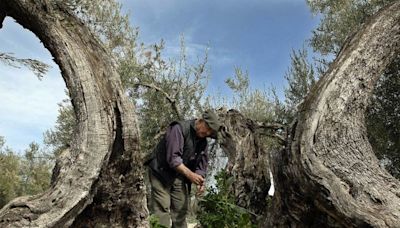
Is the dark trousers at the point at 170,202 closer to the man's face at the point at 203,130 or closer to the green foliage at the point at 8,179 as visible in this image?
the man's face at the point at 203,130

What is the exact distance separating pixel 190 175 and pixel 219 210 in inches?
22.1

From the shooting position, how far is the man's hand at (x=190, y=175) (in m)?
5.81

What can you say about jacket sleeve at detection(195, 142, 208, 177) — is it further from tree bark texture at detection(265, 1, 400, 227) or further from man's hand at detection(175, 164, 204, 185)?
tree bark texture at detection(265, 1, 400, 227)

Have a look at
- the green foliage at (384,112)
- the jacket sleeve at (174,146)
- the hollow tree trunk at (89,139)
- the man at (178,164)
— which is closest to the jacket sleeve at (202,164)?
the man at (178,164)

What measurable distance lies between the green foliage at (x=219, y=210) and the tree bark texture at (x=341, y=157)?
1.65 meters

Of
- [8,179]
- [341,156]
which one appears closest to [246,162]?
[341,156]

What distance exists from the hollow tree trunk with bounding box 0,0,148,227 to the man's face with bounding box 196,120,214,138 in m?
1.74

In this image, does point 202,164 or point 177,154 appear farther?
point 202,164

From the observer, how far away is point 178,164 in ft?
19.0

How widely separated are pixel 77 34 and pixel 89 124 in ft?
3.30

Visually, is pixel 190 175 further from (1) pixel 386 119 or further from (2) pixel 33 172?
(2) pixel 33 172

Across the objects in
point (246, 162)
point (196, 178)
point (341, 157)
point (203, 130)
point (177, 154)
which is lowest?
point (341, 157)

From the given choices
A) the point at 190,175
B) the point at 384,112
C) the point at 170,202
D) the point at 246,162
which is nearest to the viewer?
the point at 190,175

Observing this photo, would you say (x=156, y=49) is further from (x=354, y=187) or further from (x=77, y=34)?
(x=354, y=187)
